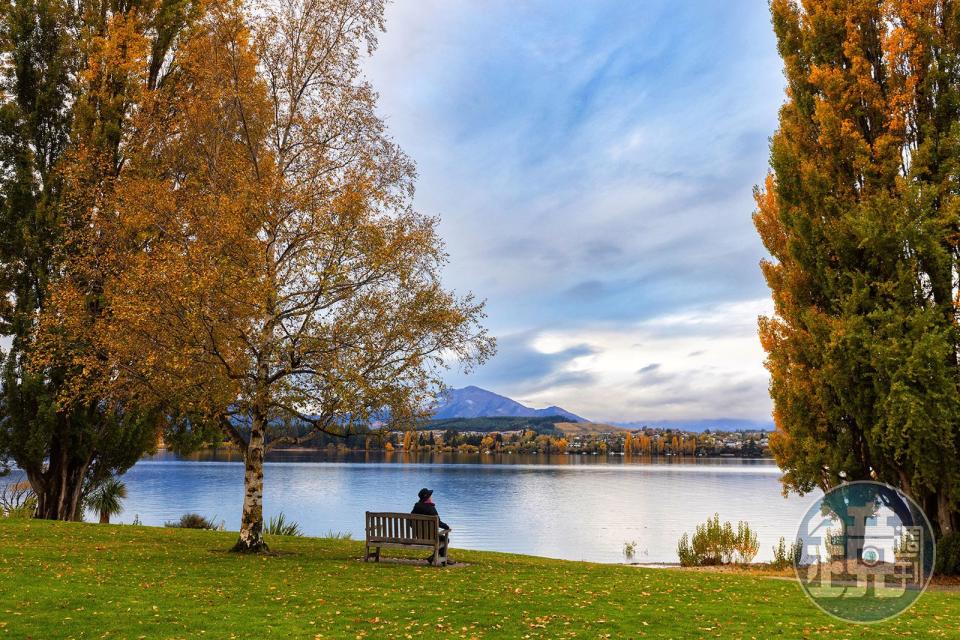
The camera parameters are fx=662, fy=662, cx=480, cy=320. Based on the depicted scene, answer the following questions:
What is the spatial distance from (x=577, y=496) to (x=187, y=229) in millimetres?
53648

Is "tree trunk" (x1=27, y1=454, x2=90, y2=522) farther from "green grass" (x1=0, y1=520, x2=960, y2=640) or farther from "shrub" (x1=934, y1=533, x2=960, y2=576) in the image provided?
"shrub" (x1=934, y1=533, x2=960, y2=576)

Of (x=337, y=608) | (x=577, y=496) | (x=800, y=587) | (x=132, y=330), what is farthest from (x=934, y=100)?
(x=577, y=496)

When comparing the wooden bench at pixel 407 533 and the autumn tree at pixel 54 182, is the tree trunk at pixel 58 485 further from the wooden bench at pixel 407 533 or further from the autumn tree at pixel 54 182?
the wooden bench at pixel 407 533

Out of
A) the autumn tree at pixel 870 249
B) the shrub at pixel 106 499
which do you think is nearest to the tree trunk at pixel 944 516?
the autumn tree at pixel 870 249

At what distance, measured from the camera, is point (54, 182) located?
22.7m

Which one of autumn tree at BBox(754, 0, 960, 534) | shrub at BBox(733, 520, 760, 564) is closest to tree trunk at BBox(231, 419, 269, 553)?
autumn tree at BBox(754, 0, 960, 534)

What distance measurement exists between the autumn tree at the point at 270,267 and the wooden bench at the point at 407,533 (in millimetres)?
2142

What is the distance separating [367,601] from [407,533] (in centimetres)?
433

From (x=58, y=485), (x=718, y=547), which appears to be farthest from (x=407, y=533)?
(x=58, y=485)

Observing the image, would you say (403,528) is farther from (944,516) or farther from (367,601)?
(944,516)

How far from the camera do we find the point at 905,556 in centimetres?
1809

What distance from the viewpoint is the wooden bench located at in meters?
14.1

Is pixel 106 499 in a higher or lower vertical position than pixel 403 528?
lower

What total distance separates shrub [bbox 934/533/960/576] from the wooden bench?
1269 cm
